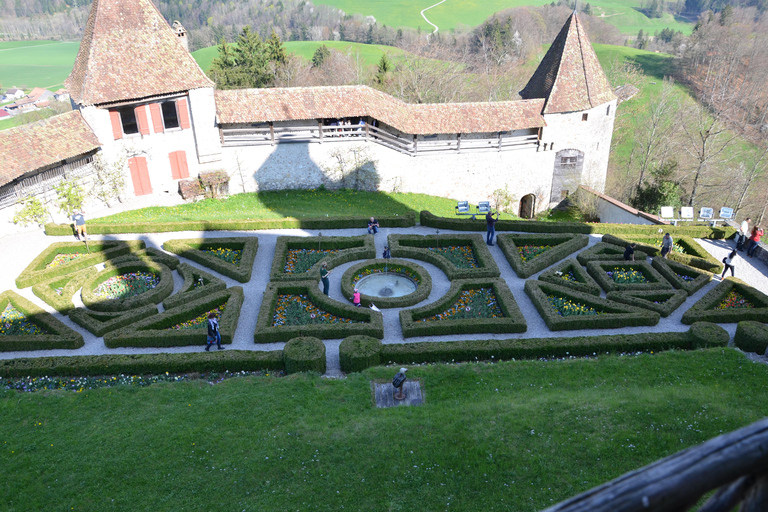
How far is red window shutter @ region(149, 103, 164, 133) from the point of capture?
107ft

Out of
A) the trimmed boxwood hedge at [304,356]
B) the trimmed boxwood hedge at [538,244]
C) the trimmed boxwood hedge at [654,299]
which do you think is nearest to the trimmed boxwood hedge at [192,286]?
the trimmed boxwood hedge at [304,356]

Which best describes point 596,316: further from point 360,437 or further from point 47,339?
point 47,339

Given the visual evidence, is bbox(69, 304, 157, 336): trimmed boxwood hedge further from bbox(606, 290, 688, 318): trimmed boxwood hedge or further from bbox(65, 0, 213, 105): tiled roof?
bbox(606, 290, 688, 318): trimmed boxwood hedge

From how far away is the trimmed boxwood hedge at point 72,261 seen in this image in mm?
23469

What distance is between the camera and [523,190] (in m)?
40.2

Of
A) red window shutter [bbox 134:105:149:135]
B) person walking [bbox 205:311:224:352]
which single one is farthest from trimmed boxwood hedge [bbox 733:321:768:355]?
red window shutter [bbox 134:105:149:135]

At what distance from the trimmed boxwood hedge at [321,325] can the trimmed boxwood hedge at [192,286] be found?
2302 mm

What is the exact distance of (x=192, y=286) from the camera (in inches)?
922

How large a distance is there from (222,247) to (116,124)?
11724 mm

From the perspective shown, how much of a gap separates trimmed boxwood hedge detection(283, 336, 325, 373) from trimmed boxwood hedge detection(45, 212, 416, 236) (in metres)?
11.1

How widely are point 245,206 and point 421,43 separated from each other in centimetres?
5308

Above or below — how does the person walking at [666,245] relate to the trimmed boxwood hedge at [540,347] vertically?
above

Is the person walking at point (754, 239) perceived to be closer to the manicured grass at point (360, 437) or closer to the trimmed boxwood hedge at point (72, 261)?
the manicured grass at point (360, 437)

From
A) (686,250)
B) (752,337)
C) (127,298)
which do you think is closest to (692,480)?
(752,337)
